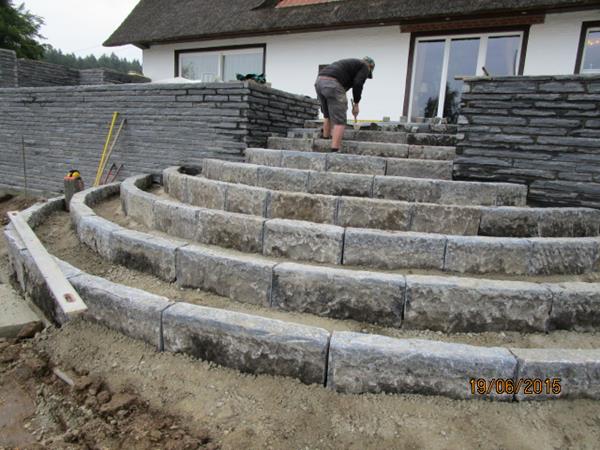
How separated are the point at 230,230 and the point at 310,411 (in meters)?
1.83

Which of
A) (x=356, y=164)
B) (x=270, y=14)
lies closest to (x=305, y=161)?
(x=356, y=164)

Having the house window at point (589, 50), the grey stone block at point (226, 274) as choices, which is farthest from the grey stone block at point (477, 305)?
the house window at point (589, 50)

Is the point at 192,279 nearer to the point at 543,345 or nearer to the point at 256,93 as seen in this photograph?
the point at 543,345

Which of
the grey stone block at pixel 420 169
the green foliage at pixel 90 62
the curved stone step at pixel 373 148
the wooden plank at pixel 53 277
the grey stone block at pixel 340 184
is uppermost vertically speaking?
the green foliage at pixel 90 62

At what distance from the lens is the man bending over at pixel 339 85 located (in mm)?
5121

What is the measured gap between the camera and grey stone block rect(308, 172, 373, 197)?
410 centimetres

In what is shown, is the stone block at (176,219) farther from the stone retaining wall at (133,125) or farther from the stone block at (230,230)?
the stone retaining wall at (133,125)

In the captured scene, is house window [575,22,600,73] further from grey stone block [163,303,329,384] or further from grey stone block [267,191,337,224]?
grey stone block [163,303,329,384]

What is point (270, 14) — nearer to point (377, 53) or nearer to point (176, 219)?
point (377, 53)

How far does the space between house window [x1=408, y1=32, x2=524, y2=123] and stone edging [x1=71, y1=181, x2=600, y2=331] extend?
653 centimetres

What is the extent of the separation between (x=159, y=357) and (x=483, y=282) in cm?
238

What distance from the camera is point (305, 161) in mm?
4789

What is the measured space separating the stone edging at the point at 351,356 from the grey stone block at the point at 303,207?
1417 millimetres

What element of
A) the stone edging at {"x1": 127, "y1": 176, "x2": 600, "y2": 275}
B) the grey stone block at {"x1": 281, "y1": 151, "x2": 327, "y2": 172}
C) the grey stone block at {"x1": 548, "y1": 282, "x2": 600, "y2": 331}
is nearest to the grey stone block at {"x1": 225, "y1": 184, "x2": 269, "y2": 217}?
the stone edging at {"x1": 127, "y1": 176, "x2": 600, "y2": 275}
